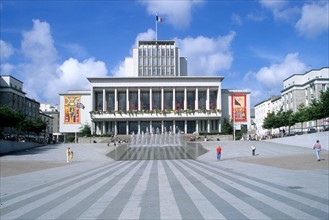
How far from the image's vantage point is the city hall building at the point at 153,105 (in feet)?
271

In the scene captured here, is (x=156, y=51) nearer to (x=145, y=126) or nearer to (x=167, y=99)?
(x=167, y=99)

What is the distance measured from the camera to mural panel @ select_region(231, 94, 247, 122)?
279ft

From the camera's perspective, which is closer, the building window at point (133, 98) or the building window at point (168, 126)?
the building window at point (168, 126)

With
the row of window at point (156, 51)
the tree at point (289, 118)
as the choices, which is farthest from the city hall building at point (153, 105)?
the row of window at point (156, 51)

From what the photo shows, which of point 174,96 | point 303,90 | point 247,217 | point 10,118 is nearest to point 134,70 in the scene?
point 174,96

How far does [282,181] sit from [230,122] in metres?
69.9

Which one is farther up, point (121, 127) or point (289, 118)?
point (289, 118)

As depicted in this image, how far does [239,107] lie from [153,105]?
817 inches

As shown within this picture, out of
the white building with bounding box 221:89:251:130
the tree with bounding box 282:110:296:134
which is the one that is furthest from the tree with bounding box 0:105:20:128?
the tree with bounding box 282:110:296:134

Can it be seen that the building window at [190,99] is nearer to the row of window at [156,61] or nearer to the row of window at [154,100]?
the row of window at [154,100]

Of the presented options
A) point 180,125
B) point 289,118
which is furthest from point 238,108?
point 289,118

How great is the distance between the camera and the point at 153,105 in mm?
88688

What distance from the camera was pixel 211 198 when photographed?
11.5 meters

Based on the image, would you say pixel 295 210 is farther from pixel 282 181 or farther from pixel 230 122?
pixel 230 122
